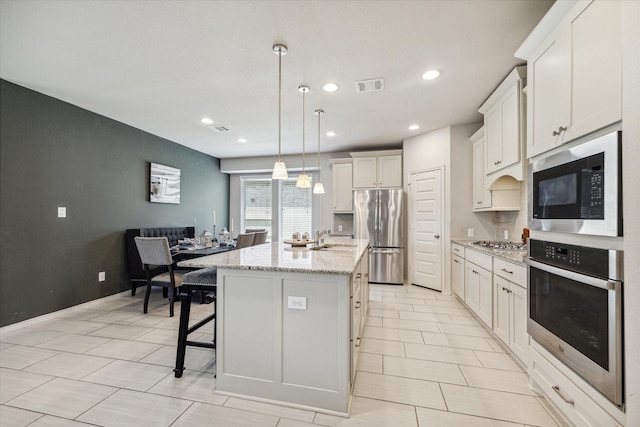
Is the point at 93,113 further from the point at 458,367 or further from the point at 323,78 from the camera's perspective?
the point at 458,367

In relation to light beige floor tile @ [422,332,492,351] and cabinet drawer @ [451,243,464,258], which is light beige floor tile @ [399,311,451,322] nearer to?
light beige floor tile @ [422,332,492,351]

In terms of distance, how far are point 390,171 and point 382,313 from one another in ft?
9.15

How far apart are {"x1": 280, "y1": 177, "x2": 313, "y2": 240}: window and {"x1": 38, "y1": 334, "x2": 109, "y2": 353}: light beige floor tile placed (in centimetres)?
430

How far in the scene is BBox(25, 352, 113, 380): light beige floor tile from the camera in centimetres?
209

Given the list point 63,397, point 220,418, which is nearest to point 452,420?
point 220,418

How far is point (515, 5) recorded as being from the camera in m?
1.83

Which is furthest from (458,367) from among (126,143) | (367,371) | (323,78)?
(126,143)

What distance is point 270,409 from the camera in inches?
67.2

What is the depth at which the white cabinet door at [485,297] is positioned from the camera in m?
2.63

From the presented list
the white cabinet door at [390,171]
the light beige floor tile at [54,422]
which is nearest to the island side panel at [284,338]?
the light beige floor tile at [54,422]

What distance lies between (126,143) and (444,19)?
14.5 feet

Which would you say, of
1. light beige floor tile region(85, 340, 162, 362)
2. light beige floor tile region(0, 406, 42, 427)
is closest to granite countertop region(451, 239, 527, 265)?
light beige floor tile region(85, 340, 162, 362)

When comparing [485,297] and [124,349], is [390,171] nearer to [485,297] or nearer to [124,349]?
[485,297]

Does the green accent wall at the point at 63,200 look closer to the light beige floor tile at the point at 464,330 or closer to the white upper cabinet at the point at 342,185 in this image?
the white upper cabinet at the point at 342,185
